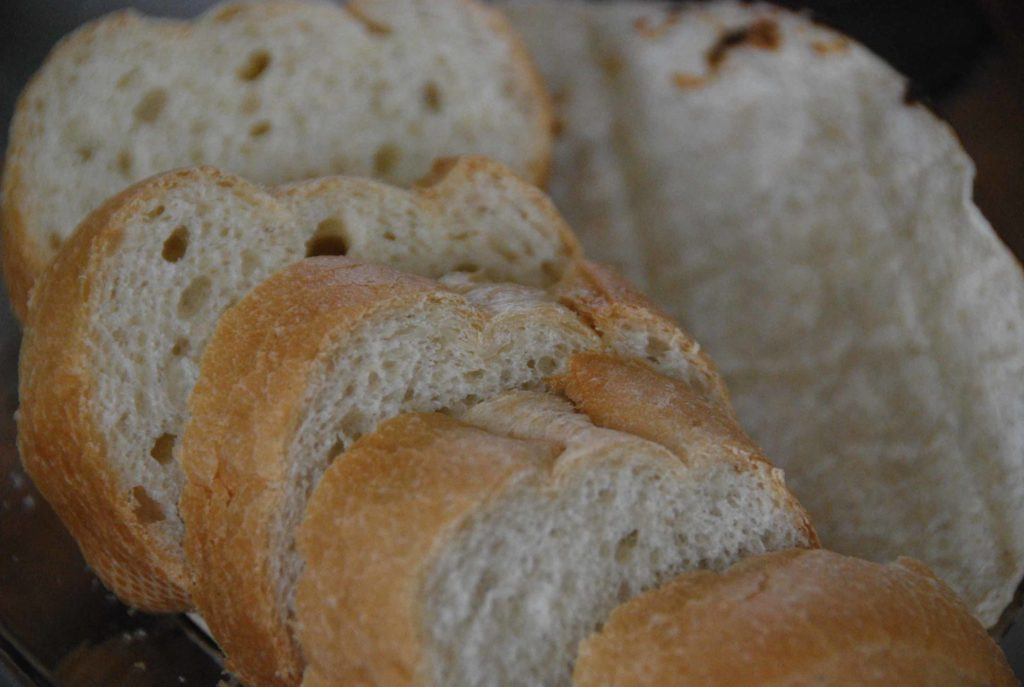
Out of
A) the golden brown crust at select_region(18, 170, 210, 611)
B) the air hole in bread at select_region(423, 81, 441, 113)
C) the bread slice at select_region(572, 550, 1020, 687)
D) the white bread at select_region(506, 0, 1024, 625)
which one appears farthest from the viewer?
the air hole in bread at select_region(423, 81, 441, 113)

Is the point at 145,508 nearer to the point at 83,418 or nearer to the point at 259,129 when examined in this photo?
the point at 83,418

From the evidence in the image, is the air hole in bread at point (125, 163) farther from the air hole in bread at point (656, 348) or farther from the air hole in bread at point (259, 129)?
the air hole in bread at point (656, 348)

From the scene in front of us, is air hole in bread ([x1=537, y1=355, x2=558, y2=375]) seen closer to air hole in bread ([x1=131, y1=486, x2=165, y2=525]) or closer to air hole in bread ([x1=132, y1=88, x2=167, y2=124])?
air hole in bread ([x1=131, y1=486, x2=165, y2=525])

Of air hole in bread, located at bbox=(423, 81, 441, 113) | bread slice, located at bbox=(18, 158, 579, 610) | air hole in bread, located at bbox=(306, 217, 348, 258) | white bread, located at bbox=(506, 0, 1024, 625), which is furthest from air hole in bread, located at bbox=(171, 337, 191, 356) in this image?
white bread, located at bbox=(506, 0, 1024, 625)

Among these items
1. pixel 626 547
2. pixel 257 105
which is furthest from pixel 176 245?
pixel 626 547

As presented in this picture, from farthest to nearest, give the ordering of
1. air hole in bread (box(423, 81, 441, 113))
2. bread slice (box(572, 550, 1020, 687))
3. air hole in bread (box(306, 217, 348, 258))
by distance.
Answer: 1. air hole in bread (box(423, 81, 441, 113))
2. air hole in bread (box(306, 217, 348, 258))
3. bread slice (box(572, 550, 1020, 687))

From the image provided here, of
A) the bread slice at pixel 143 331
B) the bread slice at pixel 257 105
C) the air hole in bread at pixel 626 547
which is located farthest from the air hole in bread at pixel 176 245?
the air hole in bread at pixel 626 547
